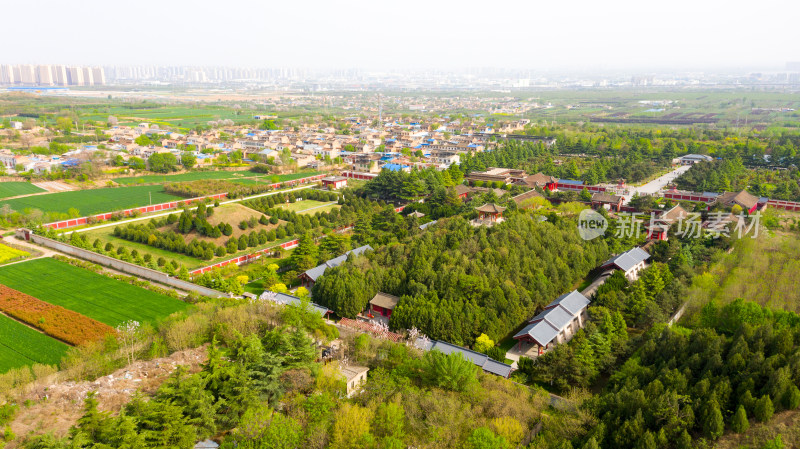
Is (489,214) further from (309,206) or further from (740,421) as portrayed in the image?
(740,421)

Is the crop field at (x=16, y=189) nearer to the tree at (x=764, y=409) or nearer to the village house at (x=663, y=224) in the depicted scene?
the village house at (x=663, y=224)

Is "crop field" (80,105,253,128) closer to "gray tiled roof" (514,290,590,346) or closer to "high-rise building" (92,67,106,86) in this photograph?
"gray tiled roof" (514,290,590,346)

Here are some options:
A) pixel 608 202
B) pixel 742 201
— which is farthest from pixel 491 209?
pixel 742 201

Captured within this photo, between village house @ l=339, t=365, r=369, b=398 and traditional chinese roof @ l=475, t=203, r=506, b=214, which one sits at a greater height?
traditional chinese roof @ l=475, t=203, r=506, b=214

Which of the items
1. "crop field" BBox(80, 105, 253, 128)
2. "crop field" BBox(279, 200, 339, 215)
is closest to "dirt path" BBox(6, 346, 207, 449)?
"crop field" BBox(279, 200, 339, 215)

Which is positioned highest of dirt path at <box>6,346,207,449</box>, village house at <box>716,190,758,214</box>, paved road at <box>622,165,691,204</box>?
village house at <box>716,190,758,214</box>
